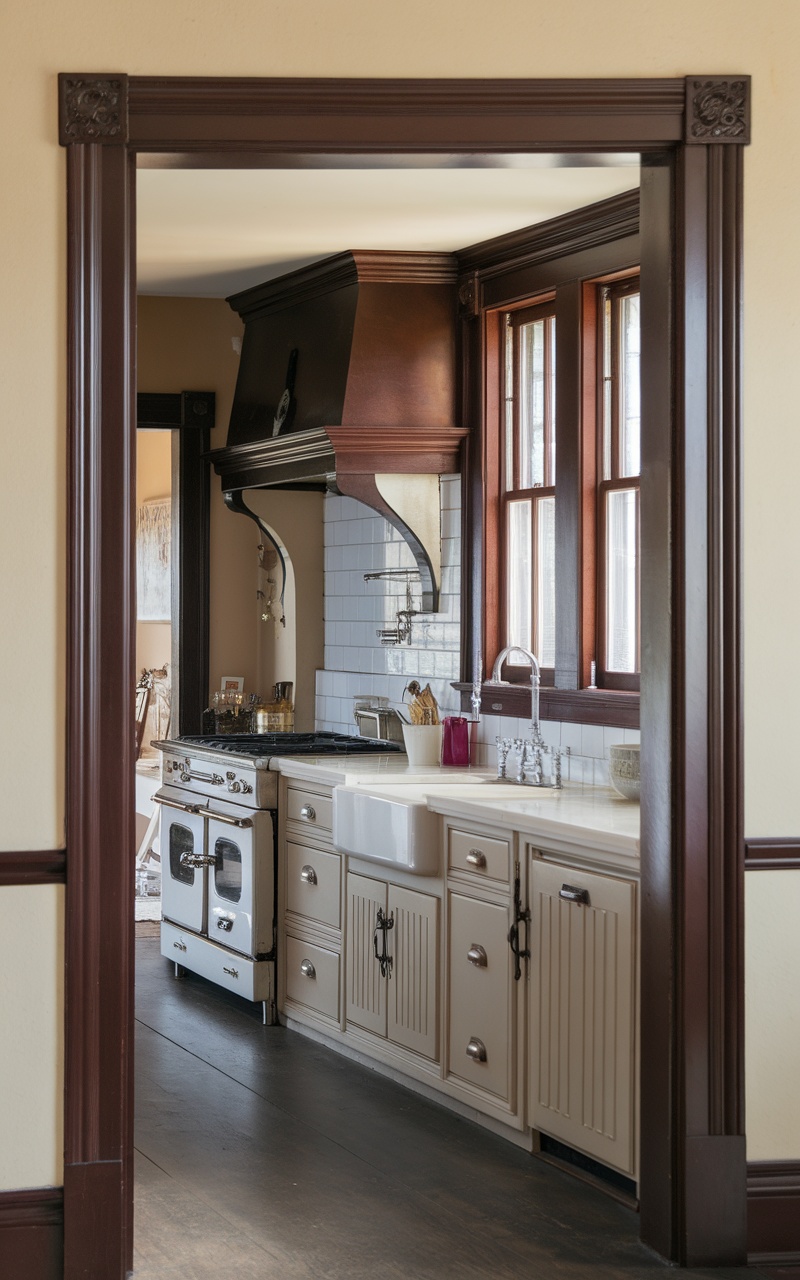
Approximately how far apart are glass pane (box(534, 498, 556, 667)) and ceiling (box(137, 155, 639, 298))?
3.34ft

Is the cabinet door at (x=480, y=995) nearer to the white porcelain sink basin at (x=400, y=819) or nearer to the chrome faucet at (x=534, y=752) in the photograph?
the white porcelain sink basin at (x=400, y=819)

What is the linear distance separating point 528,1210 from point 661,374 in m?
2.11

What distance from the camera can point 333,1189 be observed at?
399 cm

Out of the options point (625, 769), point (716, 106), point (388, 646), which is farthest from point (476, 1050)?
point (716, 106)

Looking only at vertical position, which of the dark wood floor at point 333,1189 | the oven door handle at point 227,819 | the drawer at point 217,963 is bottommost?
the dark wood floor at point 333,1189

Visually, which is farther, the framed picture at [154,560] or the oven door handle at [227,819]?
the framed picture at [154,560]

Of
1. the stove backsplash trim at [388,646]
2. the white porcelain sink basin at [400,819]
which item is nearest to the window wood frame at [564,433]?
the stove backsplash trim at [388,646]

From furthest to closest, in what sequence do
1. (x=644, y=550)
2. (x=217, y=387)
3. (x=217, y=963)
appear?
(x=217, y=387)
(x=217, y=963)
(x=644, y=550)

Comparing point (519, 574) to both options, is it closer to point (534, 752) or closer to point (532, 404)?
point (532, 404)

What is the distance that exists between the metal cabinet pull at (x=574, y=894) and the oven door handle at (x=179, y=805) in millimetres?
2485

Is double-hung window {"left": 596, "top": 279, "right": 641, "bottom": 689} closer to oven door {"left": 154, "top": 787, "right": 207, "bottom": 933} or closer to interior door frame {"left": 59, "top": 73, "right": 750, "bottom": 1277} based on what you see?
interior door frame {"left": 59, "top": 73, "right": 750, "bottom": 1277}

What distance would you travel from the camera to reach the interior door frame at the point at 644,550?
3271 millimetres

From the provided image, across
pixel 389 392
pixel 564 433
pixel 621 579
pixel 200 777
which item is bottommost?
pixel 200 777

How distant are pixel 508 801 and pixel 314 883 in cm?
128
